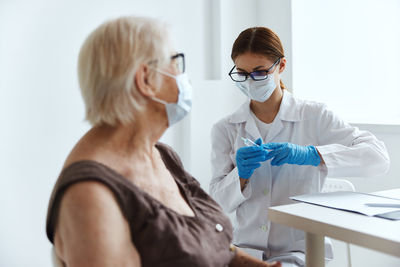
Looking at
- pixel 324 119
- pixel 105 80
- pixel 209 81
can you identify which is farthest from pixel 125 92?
pixel 209 81

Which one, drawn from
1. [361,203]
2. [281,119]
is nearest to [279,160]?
[281,119]

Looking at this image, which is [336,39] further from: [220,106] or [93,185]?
[93,185]

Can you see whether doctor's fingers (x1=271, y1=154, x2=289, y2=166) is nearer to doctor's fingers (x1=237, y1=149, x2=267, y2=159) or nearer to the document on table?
doctor's fingers (x1=237, y1=149, x2=267, y2=159)

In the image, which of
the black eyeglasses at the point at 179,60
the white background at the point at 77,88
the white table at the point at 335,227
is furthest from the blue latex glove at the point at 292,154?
the black eyeglasses at the point at 179,60

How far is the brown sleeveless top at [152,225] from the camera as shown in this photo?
0.85 meters

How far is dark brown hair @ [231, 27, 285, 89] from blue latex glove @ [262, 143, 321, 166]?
1.27 feet

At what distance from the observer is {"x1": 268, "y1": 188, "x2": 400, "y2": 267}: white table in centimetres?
100

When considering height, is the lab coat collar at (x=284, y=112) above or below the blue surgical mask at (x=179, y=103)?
below

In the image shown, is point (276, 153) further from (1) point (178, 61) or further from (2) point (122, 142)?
(2) point (122, 142)

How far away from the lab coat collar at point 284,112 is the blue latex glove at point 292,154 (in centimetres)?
21

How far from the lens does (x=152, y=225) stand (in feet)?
2.94

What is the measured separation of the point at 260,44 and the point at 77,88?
3.37 ft

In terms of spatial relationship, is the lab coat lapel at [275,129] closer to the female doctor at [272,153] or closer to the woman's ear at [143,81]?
the female doctor at [272,153]

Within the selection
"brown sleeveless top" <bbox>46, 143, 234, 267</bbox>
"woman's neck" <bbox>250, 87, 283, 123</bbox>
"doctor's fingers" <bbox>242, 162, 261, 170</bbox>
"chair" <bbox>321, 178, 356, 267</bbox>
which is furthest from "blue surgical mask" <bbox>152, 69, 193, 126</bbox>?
"chair" <bbox>321, 178, 356, 267</bbox>
